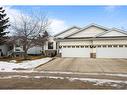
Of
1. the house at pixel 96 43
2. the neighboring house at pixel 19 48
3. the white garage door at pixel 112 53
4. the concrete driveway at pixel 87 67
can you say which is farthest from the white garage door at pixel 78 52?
the concrete driveway at pixel 87 67

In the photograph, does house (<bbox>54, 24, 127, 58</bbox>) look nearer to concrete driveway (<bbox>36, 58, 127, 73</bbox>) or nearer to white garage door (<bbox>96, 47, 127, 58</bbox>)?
white garage door (<bbox>96, 47, 127, 58</bbox>)

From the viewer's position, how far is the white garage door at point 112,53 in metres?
34.9

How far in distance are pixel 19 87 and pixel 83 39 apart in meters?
26.3

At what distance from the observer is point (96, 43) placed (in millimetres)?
36625

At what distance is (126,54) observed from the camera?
114 feet

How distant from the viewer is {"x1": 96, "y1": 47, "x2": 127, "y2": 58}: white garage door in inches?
1374

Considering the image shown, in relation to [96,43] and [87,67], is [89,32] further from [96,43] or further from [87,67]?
[87,67]

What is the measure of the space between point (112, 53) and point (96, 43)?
9.07 ft

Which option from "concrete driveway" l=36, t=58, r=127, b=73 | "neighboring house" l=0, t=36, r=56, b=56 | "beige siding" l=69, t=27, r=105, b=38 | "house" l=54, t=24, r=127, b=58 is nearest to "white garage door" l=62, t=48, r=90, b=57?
"house" l=54, t=24, r=127, b=58

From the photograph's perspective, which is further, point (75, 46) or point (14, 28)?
point (75, 46)

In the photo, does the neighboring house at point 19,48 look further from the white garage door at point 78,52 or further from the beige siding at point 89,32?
the white garage door at point 78,52
